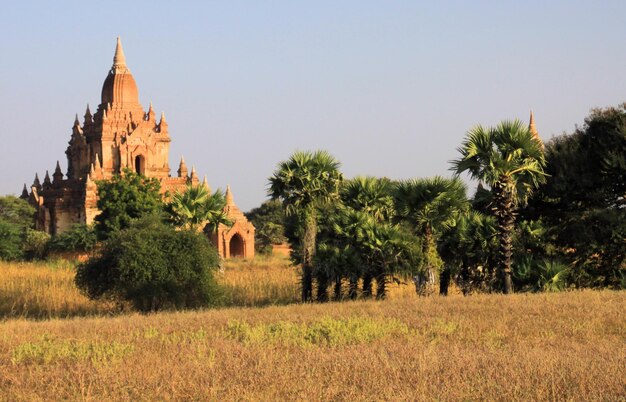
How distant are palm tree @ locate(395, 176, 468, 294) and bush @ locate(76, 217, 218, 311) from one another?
226 inches

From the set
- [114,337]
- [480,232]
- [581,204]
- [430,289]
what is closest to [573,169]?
[581,204]

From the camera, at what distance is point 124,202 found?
50250 millimetres

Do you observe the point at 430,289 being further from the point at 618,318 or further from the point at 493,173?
the point at 618,318

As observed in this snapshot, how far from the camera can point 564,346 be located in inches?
579

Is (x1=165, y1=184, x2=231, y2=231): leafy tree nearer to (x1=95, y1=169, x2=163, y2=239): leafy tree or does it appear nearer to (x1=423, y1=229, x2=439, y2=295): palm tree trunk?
(x1=95, y1=169, x2=163, y2=239): leafy tree

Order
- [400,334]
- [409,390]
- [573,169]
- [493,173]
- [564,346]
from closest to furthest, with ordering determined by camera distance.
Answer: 1. [409,390]
2. [564,346]
3. [400,334]
4. [493,173]
5. [573,169]

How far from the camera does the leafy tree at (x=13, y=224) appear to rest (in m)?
50.1

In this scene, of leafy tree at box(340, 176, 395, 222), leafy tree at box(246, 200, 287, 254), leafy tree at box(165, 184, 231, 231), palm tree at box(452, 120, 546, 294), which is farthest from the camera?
leafy tree at box(246, 200, 287, 254)

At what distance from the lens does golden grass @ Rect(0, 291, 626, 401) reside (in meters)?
11.3

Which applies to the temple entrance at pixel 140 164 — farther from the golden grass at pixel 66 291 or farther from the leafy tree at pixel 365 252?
the leafy tree at pixel 365 252

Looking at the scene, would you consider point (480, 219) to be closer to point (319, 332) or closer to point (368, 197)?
point (368, 197)

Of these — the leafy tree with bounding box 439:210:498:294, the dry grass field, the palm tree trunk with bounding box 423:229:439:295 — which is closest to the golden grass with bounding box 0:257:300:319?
the palm tree trunk with bounding box 423:229:439:295

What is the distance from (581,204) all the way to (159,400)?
22.5m

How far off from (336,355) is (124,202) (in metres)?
37.8
